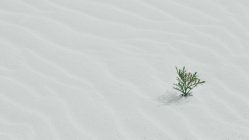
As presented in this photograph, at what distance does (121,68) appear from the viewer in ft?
18.3

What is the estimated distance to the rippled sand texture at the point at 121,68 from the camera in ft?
15.8

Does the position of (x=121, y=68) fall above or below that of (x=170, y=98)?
above

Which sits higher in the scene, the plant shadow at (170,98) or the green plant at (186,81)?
the green plant at (186,81)

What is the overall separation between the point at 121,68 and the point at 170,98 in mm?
707

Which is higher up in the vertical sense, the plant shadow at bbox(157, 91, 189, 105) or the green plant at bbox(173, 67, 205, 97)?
the green plant at bbox(173, 67, 205, 97)

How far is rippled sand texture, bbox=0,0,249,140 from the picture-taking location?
481 cm

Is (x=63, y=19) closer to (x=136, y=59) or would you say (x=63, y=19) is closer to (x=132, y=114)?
(x=136, y=59)

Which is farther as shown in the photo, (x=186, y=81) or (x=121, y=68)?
(x=121, y=68)

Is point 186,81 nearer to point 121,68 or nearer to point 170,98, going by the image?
point 170,98

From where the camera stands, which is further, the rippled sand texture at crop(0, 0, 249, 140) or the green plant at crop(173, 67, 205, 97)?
the green plant at crop(173, 67, 205, 97)

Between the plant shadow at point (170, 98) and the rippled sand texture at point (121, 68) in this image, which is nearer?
the rippled sand texture at point (121, 68)

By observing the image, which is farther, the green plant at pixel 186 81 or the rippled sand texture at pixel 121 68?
the green plant at pixel 186 81

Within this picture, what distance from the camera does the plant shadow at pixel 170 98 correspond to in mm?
5086

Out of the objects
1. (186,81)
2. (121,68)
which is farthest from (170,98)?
(121,68)
